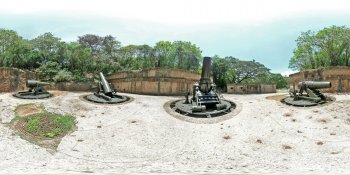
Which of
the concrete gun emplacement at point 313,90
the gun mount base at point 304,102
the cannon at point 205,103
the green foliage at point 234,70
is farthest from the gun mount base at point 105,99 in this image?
the green foliage at point 234,70

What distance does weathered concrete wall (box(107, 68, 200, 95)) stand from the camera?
100 ft

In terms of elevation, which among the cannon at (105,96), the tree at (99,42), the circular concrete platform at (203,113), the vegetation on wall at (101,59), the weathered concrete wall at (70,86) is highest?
the tree at (99,42)

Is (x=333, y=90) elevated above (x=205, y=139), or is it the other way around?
(x=333, y=90)

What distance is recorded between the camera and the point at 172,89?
3091 centimetres

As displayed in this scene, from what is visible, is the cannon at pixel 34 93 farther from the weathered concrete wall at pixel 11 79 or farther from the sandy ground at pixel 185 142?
the weathered concrete wall at pixel 11 79

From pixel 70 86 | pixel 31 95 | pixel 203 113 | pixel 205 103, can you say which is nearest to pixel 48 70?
pixel 70 86

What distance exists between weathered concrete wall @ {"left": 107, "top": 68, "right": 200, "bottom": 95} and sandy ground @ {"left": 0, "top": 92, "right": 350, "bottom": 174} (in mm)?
7843

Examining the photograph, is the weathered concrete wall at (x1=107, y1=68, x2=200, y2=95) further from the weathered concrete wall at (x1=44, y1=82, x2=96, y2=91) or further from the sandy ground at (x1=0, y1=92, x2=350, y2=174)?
the sandy ground at (x1=0, y1=92, x2=350, y2=174)

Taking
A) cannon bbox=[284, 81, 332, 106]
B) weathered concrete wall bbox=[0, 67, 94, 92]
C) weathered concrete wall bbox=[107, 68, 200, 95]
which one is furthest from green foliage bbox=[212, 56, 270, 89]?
cannon bbox=[284, 81, 332, 106]

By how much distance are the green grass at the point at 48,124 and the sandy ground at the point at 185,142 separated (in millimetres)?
636

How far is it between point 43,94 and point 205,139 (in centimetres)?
1371

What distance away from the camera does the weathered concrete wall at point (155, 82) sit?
30.6m

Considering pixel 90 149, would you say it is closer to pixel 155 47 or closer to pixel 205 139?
pixel 205 139

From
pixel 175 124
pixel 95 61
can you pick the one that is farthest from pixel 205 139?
pixel 95 61
